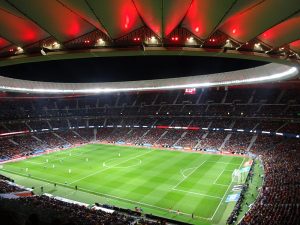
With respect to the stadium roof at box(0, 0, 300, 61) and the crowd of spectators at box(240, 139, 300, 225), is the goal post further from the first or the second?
the stadium roof at box(0, 0, 300, 61)

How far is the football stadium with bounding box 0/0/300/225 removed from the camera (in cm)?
1311

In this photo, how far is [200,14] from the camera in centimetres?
1309

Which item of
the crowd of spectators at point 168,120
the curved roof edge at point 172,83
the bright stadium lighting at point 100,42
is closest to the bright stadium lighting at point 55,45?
the bright stadium lighting at point 100,42

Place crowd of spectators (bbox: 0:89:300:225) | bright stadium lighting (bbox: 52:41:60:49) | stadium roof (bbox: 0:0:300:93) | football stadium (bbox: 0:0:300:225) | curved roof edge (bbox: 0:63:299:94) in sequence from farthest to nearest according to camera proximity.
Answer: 1. crowd of spectators (bbox: 0:89:300:225)
2. curved roof edge (bbox: 0:63:299:94)
3. bright stadium lighting (bbox: 52:41:60:49)
4. football stadium (bbox: 0:0:300:225)
5. stadium roof (bbox: 0:0:300:93)

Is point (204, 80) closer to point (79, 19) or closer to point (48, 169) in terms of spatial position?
point (48, 169)

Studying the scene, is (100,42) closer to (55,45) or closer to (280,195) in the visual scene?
(55,45)

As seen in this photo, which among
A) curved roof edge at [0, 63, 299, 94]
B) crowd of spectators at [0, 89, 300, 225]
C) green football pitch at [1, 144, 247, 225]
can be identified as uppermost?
curved roof edge at [0, 63, 299, 94]

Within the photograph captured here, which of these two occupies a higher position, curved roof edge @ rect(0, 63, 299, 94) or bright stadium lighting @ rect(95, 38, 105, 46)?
curved roof edge @ rect(0, 63, 299, 94)

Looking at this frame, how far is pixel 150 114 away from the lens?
78875mm

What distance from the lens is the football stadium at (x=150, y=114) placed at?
13.1 meters

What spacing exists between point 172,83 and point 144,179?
3762 cm

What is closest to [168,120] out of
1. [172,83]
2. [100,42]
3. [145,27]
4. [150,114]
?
[150,114]

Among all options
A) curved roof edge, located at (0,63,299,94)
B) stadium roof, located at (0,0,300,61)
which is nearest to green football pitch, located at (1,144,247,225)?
curved roof edge, located at (0,63,299,94)

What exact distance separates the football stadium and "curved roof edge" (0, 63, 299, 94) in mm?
329
